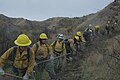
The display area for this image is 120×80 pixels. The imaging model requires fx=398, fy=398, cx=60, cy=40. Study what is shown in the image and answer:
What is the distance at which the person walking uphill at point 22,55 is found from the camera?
9.48 meters

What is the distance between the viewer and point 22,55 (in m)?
9.70

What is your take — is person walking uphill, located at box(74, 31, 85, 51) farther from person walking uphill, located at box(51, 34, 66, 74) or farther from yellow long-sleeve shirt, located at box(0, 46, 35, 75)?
yellow long-sleeve shirt, located at box(0, 46, 35, 75)

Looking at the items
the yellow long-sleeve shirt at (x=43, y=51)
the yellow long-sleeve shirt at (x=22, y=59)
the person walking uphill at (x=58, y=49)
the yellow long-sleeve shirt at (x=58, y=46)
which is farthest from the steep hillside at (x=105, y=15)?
the yellow long-sleeve shirt at (x=22, y=59)

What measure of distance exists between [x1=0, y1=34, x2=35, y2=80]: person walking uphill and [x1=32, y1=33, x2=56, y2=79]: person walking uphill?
248cm

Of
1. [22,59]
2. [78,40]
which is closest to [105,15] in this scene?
[78,40]

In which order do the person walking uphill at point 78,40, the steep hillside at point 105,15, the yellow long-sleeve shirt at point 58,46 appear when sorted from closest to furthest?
the yellow long-sleeve shirt at point 58,46 → the person walking uphill at point 78,40 → the steep hillside at point 105,15

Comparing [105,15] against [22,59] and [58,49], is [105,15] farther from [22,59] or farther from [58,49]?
[22,59]

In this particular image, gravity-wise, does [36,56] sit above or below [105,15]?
below

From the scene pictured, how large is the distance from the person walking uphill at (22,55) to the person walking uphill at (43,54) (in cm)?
248

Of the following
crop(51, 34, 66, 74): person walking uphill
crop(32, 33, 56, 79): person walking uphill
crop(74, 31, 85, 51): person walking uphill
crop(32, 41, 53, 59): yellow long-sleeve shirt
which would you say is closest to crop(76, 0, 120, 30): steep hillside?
crop(74, 31, 85, 51): person walking uphill

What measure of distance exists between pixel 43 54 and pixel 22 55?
10.4 feet

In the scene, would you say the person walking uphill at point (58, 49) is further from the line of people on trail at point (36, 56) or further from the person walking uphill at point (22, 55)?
the person walking uphill at point (22, 55)

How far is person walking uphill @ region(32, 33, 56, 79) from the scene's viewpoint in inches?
496

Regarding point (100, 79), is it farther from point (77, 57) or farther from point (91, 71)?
point (77, 57)
